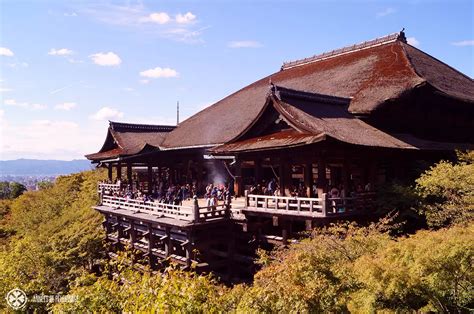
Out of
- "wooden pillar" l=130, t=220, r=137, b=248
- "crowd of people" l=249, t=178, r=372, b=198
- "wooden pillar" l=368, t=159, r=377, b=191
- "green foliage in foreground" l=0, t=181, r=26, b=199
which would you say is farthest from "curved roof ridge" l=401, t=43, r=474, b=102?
"green foliage in foreground" l=0, t=181, r=26, b=199

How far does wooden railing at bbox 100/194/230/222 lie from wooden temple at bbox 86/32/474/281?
0.09 metres

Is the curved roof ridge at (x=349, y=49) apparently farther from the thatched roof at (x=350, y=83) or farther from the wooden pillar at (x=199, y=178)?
the wooden pillar at (x=199, y=178)

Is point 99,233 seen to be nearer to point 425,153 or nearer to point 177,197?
point 177,197

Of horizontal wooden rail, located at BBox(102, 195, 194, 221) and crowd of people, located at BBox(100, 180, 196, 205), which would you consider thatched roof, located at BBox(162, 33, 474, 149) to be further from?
horizontal wooden rail, located at BBox(102, 195, 194, 221)

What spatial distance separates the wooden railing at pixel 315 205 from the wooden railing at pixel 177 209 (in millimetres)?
1573

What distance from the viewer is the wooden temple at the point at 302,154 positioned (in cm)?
1692

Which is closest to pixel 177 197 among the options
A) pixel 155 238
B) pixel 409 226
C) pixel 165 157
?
pixel 155 238

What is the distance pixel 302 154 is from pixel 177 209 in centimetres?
708

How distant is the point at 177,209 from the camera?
20.2 m

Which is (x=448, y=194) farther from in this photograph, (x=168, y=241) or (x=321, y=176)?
(x=168, y=241)

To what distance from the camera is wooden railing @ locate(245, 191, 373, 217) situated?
49.4 ft

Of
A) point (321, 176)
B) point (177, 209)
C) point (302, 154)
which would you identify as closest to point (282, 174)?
point (302, 154)

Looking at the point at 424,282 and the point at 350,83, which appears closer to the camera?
the point at 424,282

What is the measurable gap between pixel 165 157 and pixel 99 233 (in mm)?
6833
